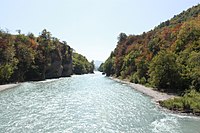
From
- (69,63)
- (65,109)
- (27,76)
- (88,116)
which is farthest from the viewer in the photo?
(69,63)

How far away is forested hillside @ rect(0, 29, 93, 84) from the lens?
73.9 meters

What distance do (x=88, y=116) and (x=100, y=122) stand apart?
3191 mm

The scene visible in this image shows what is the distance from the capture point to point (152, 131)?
876 inches

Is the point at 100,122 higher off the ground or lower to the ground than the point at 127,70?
lower

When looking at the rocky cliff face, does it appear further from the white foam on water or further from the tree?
the white foam on water

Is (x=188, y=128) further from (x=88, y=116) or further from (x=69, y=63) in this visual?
(x=69, y=63)

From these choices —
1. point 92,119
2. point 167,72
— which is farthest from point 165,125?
point 167,72

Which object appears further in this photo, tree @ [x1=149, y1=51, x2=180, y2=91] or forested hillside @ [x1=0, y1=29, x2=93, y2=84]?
forested hillside @ [x1=0, y1=29, x2=93, y2=84]

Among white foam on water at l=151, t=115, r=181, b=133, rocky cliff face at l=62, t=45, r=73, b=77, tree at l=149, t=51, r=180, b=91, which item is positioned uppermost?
rocky cliff face at l=62, t=45, r=73, b=77

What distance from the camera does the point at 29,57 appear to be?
90188 millimetres

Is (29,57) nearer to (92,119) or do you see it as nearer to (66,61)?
(66,61)

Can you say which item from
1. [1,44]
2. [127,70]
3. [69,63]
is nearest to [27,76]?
[1,44]

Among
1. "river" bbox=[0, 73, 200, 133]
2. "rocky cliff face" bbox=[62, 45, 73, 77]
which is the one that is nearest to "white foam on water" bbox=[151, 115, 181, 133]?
"river" bbox=[0, 73, 200, 133]

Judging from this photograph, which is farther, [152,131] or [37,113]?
[37,113]
